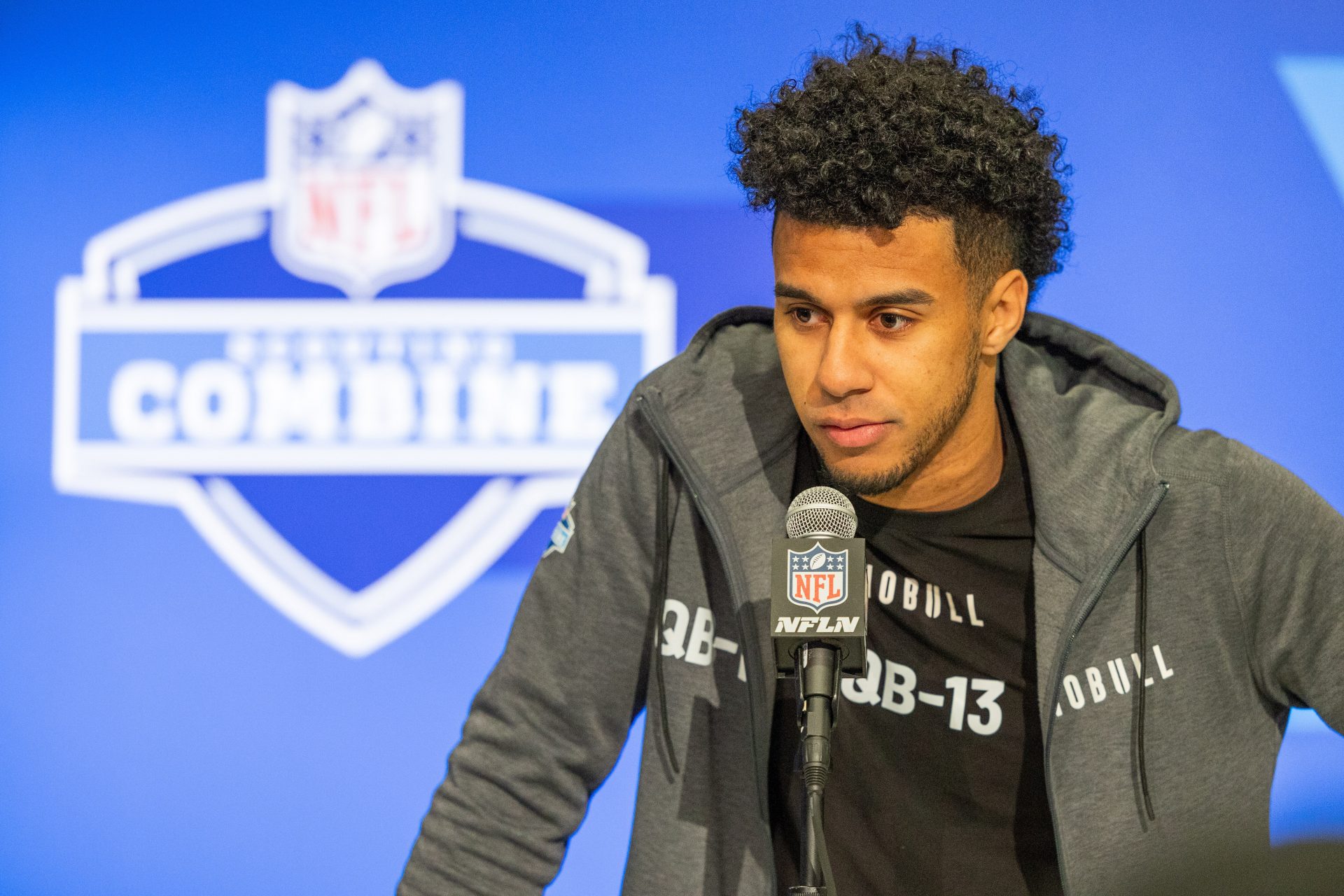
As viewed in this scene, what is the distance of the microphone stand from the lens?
1.03 meters

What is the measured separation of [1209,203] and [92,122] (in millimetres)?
2092

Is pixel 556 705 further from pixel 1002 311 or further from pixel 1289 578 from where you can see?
pixel 1289 578

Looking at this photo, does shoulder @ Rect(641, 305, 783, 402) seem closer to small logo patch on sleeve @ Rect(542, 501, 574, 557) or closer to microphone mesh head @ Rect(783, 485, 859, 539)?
small logo patch on sleeve @ Rect(542, 501, 574, 557)

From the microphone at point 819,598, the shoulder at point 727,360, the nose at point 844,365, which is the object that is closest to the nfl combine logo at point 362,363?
the shoulder at point 727,360

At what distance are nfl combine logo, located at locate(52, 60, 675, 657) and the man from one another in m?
0.77

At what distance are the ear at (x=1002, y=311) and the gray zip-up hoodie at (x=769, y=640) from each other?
0.06 metres

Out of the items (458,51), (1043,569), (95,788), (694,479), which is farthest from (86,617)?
(1043,569)

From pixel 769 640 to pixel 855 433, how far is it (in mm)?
255

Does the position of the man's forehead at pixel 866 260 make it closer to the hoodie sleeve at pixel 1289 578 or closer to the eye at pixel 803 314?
the eye at pixel 803 314

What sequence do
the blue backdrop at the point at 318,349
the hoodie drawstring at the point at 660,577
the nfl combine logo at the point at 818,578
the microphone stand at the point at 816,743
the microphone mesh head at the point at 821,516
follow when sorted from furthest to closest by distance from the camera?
the blue backdrop at the point at 318,349 → the hoodie drawstring at the point at 660,577 → the microphone mesh head at the point at 821,516 → the nfl combine logo at the point at 818,578 → the microphone stand at the point at 816,743

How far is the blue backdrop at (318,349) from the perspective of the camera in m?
2.35

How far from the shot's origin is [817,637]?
3.66ft

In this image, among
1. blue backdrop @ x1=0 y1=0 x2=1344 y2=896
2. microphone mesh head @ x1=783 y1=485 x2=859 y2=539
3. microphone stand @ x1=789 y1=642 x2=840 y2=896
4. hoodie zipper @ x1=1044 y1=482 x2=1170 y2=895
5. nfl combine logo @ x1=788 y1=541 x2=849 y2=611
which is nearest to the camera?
microphone stand @ x1=789 y1=642 x2=840 y2=896

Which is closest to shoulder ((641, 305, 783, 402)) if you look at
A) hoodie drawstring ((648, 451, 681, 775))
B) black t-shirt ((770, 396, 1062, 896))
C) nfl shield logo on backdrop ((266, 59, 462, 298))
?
hoodie drawstring ((648, 451, 681, 775))
